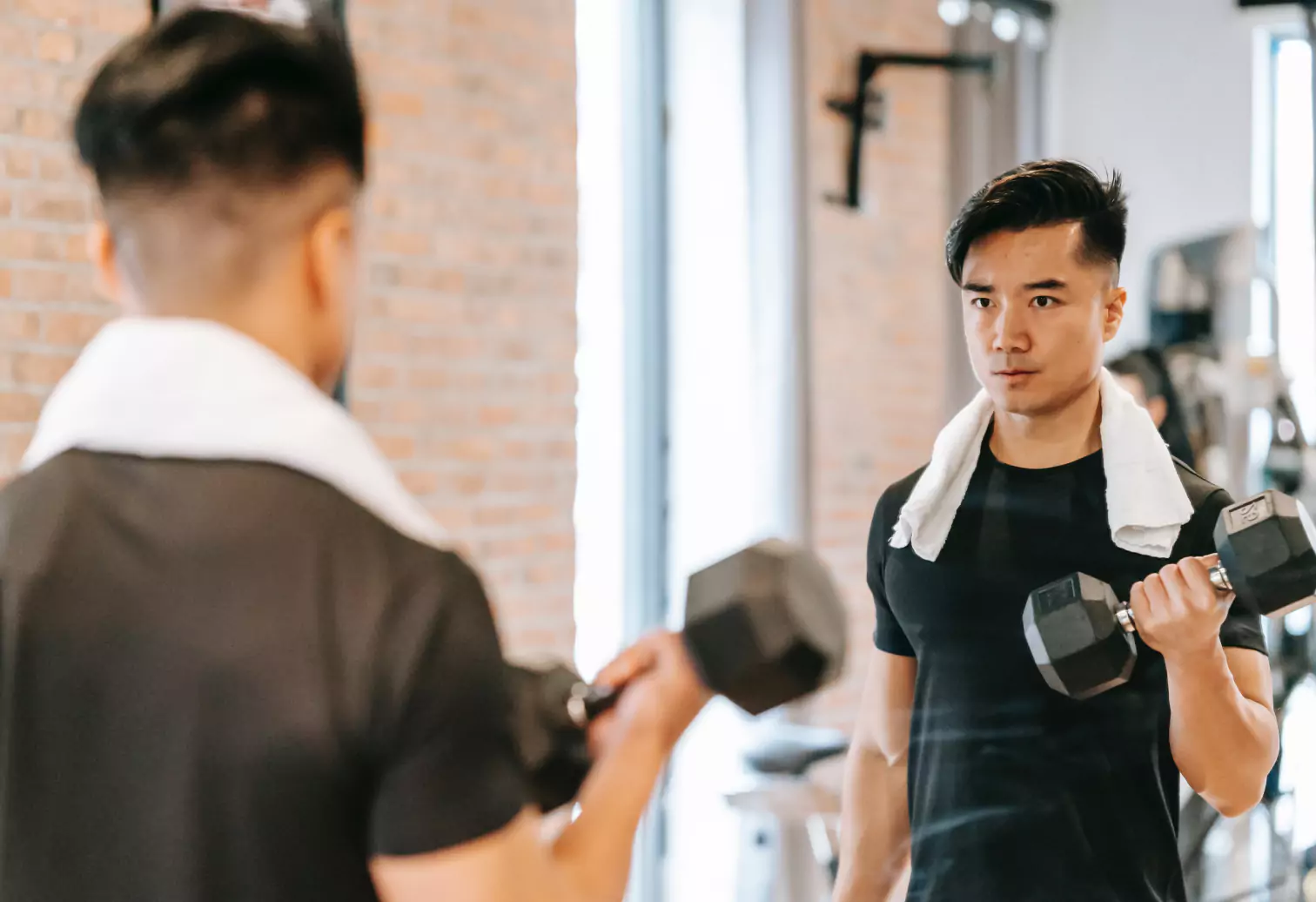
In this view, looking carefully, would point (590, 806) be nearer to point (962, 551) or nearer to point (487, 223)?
point (962, 551)

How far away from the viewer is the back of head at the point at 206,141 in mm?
648

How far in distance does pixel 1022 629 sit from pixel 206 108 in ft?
2.31

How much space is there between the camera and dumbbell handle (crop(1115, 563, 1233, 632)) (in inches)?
35.5

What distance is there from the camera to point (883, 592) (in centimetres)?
111

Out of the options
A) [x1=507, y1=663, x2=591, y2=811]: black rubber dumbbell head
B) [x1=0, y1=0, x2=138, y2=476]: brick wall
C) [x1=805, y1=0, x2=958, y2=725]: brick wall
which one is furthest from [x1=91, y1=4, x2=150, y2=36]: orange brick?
[x1=507, y1=663, x2=591, y2=811]: black rubber dumbbell head

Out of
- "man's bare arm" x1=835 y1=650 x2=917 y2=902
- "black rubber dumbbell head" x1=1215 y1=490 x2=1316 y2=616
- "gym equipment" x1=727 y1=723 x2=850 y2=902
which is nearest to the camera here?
"black rubber dumbbell head" x1=1215 y1=490 x2=1316 y2=616

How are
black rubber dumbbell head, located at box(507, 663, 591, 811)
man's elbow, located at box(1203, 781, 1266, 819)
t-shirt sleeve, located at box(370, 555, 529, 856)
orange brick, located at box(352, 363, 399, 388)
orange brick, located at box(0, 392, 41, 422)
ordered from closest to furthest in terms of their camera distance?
t-shirt sleeve, located at box(370, 555, 529, 856) → black rubber dumbbell head, located at box(507, 663, 591, 811) → man's elbow, located at box(1203, 781, 1266, 819) → orange brick, located at box(0, 392, 41, 422) → orange brick, located at box(352, 363, 399, 388)

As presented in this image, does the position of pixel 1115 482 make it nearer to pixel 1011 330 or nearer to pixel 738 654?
pixel 1011 330

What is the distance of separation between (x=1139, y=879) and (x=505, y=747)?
589 millimetres

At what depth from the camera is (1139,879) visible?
3.17ft

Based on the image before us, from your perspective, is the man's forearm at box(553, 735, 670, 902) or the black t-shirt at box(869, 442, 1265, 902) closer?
the man's forearm at box(553, 735, 670, 902)

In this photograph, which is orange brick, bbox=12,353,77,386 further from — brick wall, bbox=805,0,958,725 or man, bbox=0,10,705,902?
man, bbox=0,10,705,902

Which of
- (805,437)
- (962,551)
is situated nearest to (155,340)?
(962,551)

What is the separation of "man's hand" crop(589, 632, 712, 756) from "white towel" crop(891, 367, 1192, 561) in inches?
16.7
